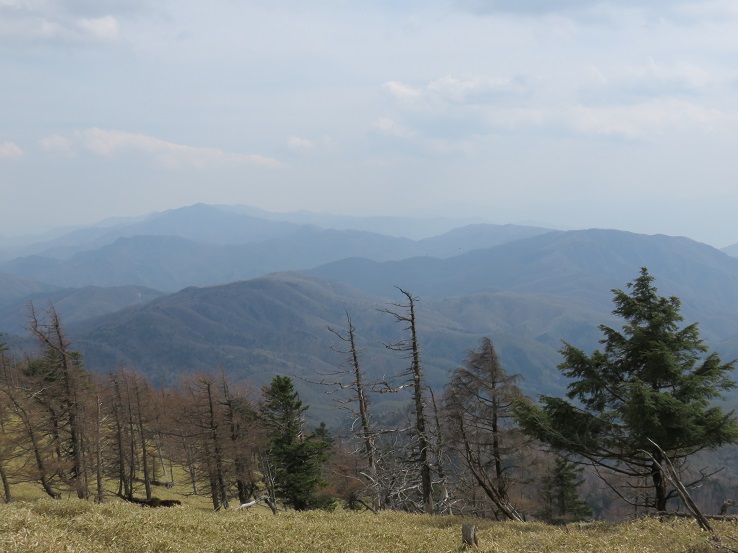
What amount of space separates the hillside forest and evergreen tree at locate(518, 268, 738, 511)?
0.16 feet

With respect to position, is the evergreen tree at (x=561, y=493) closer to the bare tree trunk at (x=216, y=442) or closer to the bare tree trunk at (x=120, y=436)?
the bare tree trunk at (x=216, y=442)

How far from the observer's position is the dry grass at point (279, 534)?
1135 centimetres

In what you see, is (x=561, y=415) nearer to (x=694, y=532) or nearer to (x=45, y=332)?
(x=694, y=532)

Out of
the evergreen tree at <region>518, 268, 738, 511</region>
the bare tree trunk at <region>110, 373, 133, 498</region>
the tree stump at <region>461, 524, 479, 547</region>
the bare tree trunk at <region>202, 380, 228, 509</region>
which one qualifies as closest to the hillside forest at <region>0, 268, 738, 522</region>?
the evergreen tree at <region>518, 268, 738, 511</region>

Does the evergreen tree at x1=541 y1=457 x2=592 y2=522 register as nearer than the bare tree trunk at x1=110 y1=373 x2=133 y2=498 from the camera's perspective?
No

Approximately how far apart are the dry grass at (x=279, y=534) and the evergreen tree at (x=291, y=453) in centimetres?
1709

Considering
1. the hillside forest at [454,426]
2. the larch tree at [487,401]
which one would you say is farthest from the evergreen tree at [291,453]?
the larch tree at [487,401]

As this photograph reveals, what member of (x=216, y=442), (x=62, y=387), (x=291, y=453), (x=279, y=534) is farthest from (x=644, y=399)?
(x=62, y=387)

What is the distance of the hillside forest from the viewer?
646 inches

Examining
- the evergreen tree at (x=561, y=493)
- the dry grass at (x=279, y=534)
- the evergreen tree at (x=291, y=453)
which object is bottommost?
the evergreen tree at (x=561, y=493)

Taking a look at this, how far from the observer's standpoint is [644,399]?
595 inches

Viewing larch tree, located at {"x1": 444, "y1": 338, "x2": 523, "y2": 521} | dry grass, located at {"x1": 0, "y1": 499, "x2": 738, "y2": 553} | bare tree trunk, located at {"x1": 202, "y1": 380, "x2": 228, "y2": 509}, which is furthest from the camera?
bare tree trunk, located at {"x1": 202, "y1": 380, "x2": 228, "y2": 509}

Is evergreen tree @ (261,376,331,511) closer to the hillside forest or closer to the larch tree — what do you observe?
the hillside forest

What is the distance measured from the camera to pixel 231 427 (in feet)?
128
